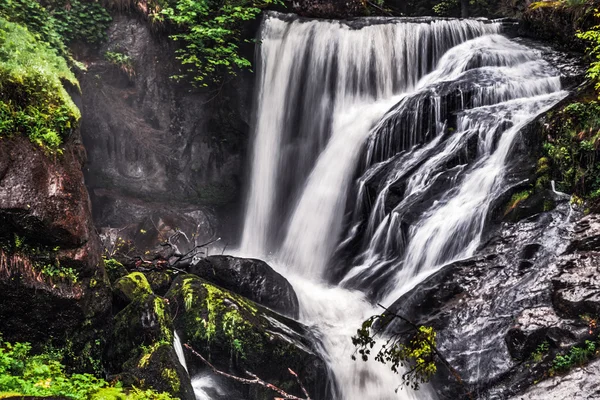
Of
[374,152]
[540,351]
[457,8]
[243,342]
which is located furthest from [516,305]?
[457,8]

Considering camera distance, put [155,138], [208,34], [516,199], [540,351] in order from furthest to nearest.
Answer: [155,138] → [208,34] → [516,199] → [540,351]

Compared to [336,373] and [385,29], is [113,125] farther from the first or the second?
[336,373]

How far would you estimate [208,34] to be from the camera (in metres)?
11.4

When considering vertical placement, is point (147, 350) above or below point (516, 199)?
below

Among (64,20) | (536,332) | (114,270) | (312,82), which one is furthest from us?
(312,82)

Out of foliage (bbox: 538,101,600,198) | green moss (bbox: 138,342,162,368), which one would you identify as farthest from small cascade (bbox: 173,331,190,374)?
foliage (bbox: 538,101,600,198)

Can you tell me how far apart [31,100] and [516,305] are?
21.0ft

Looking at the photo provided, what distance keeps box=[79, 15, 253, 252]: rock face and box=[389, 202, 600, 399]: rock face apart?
7.50m

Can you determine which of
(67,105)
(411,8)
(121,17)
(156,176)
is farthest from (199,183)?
(411,8)

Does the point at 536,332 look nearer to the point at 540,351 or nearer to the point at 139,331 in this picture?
the point at 540,351

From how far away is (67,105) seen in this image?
5.79m

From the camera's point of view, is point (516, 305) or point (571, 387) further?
point (516, 305)

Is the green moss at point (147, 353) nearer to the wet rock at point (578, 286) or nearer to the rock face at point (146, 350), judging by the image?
the rock face at point (146, 350)

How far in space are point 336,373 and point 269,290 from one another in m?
1.87
